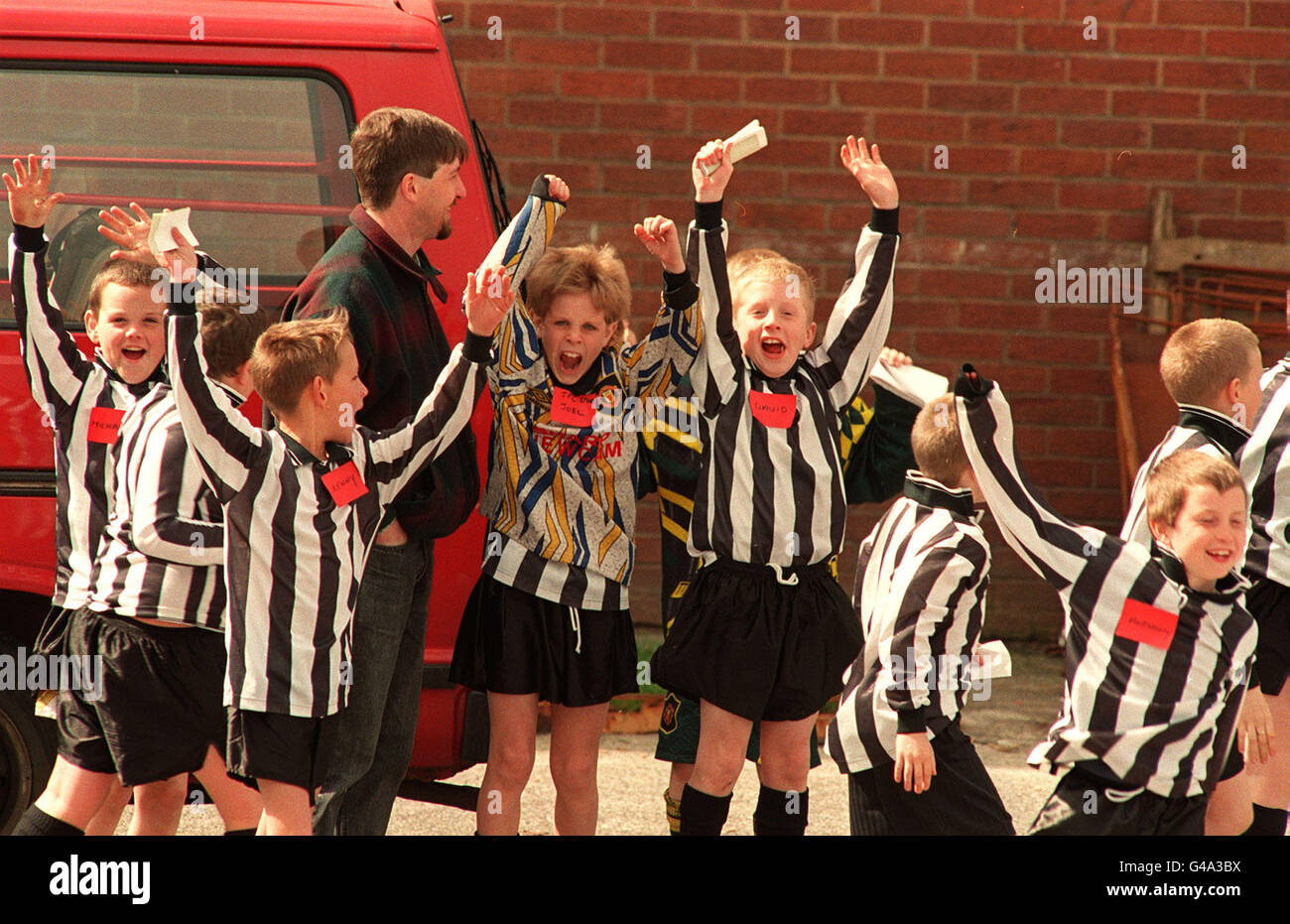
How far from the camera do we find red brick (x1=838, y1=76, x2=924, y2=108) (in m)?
6.13

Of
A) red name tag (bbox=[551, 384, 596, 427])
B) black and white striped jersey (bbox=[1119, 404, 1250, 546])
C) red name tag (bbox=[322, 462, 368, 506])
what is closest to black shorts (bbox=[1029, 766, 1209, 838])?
black and white striped jersey (bbox=[1119, 404, 1250, 546])

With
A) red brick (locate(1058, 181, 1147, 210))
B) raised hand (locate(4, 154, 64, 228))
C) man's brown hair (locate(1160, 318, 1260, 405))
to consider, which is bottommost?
man's brown hair (locate(1160, 318, 1260, 405))

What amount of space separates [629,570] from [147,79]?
70.4 inches

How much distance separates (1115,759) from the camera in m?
2.70

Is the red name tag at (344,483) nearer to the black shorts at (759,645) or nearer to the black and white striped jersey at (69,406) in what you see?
the black and white striped jersey at (69,406)

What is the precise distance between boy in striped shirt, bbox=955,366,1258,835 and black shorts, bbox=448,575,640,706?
988 millimetres

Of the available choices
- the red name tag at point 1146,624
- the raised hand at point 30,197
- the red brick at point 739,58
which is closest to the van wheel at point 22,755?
the raised hand at point 30,197

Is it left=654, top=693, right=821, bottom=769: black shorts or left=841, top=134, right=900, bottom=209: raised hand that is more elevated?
left=841, top=134, right=900, bottom=209: raised hand

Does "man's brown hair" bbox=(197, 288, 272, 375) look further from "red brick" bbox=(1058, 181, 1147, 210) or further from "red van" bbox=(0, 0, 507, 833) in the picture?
"red brick" bbox=(1058, 181, 1147, 210)

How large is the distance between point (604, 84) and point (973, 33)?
5.81ft

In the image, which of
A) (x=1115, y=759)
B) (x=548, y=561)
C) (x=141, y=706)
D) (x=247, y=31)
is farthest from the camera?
(x=247, y=31)

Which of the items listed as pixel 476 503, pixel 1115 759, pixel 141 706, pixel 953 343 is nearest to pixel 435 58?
pixel 476 503

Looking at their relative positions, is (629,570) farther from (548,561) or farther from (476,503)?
(476,503)

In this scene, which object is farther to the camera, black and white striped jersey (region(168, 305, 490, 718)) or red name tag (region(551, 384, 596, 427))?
red name tag (region(551, 384, 596, 427))
